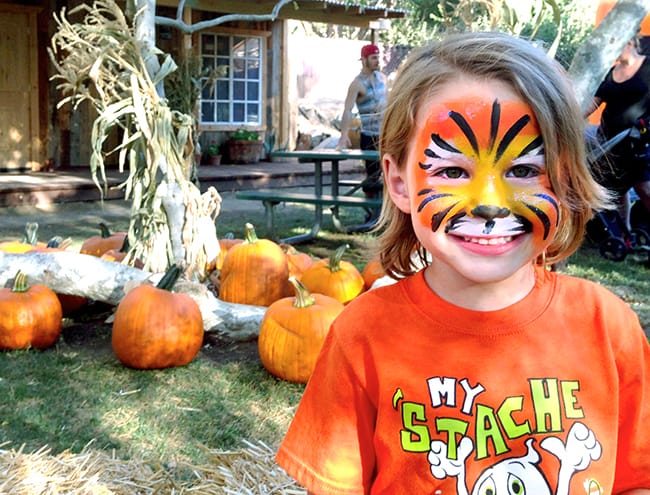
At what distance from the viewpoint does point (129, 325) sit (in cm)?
410

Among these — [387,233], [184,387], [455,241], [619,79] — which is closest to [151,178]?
[184,387]

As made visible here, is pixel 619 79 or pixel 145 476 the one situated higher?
pixel 619 79

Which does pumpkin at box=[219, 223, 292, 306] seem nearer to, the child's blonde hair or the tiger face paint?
the child's blonde hair

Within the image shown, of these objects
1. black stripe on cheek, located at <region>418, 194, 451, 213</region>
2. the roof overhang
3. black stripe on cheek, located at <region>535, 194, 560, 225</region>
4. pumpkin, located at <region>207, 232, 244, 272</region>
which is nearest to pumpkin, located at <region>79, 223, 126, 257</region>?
pumpkin, located at <region>207, 232, 244, 272</region>

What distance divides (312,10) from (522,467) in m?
14.6

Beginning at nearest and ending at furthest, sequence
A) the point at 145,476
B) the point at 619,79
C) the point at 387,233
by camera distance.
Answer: the point at 387,233
the point at 145,476
the point at 619,79

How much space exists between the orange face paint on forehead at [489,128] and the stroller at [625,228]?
5.14 meters

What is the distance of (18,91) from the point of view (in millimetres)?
12969

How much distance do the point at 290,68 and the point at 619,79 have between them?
10.1 meters

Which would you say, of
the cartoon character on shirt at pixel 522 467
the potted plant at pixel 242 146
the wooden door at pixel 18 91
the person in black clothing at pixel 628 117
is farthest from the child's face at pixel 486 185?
the potted plant at pixel 242 146

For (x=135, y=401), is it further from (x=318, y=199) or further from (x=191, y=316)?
(x=318, y=199)

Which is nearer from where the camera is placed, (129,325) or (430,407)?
(430,407)

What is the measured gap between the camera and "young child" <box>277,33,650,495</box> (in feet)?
4.81

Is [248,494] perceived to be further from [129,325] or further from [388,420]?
[129,325]
